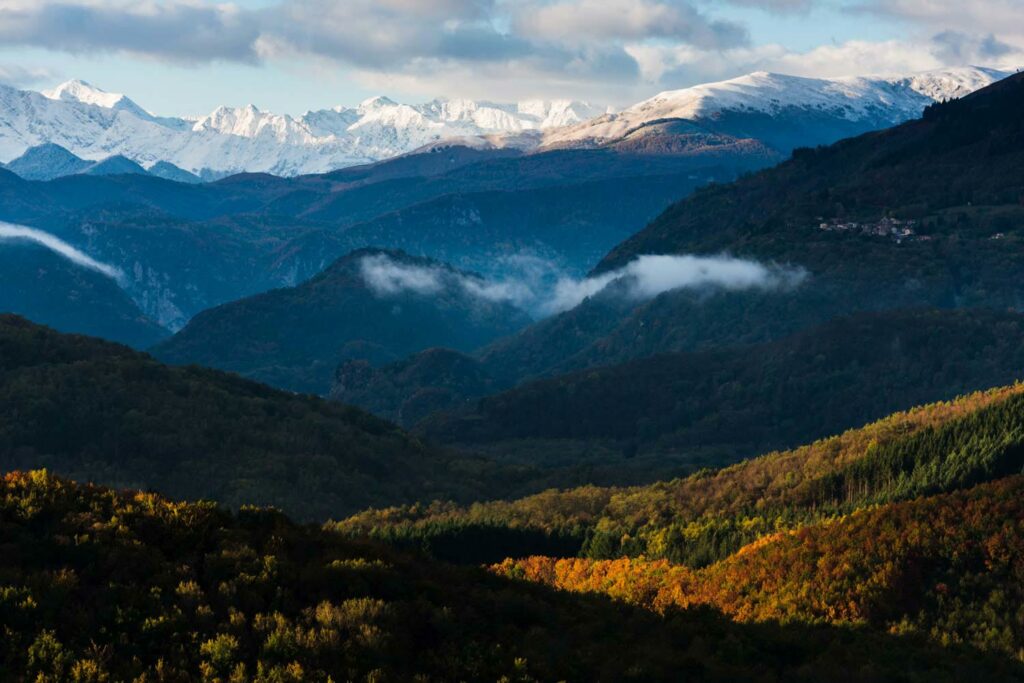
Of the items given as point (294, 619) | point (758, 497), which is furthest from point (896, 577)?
point (758, 497)

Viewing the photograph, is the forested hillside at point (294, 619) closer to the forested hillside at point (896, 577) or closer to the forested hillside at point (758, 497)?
the forested hillside at point (896, 577)

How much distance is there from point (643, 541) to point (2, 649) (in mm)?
85697

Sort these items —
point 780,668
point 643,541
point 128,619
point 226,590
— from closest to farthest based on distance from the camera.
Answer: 1. point 128,619
2. point 226,590
3. point 780,668
4. point 643,541

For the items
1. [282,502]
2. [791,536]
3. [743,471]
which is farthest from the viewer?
[282,502]

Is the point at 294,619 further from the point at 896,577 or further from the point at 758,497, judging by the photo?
the point at 758,497

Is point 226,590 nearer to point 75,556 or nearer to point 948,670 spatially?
point 75,556

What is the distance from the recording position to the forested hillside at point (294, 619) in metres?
41.6

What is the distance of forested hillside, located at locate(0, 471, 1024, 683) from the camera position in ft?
137

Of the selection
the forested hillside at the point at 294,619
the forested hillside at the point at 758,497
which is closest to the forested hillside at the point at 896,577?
the forested hillside at the point at 294,619

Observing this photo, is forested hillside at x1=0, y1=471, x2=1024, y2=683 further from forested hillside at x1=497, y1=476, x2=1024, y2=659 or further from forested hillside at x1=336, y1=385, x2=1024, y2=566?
forested hillside at x1=336, y1=385, x2=1024, y2=566

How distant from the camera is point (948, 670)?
2231 inches

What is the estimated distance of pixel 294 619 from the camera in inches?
1767

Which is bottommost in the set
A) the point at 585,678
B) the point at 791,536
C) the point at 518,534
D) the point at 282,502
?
the point at 282,502

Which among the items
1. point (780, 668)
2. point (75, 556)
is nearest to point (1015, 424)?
point (780, 668)
